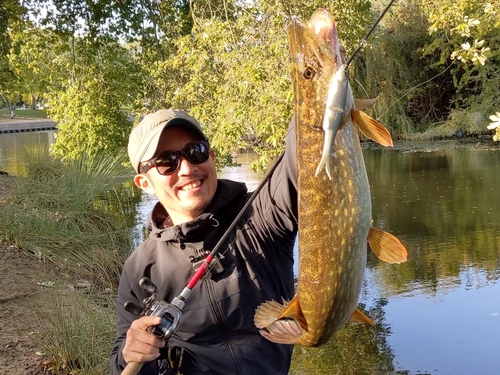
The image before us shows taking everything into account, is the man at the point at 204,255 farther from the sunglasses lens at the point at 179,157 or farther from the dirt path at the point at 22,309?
the dirt path at the point at 22,309

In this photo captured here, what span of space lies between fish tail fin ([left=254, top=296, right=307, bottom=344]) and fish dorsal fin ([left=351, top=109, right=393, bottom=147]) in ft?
2.09

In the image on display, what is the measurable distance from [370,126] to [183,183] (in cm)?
85

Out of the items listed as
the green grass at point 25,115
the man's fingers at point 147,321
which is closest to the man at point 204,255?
the man's fingers at point 147,321

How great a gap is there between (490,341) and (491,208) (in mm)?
6971

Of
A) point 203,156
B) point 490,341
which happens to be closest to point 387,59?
point 490,341

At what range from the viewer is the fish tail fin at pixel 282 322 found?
2070 millimetres

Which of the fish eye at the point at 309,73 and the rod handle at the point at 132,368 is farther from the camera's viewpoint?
the rod handle at the point at 132,368

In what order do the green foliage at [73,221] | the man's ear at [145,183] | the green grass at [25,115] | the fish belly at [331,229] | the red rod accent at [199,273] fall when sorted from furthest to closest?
the green grass at [25,115] < the green foliage at [73,221] < the man's ear at [145,183] < the red rod accent at [199,273] < the fish belly at [331,229]

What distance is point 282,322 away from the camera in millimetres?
2076

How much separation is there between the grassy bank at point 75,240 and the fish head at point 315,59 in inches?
129

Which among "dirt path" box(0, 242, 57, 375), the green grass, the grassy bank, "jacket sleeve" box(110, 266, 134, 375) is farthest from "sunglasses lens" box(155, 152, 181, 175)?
the green grass

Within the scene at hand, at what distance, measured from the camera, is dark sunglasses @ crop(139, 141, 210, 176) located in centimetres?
236

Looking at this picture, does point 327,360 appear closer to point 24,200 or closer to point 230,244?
point 230,244

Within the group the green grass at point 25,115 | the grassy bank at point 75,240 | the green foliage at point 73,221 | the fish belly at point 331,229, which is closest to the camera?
the fish belly at point 331,229
